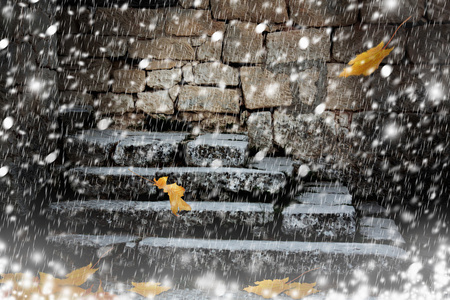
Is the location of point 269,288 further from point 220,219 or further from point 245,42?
point 245,42

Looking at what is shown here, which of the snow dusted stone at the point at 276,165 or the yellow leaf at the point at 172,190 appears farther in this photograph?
the snow dusted stone at the point at 276,165

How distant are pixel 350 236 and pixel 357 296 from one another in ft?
1.20

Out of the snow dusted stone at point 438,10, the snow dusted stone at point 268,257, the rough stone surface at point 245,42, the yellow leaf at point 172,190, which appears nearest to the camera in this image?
the snow dusted stone at point 268,257

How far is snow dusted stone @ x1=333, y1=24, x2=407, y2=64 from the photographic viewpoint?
259cm

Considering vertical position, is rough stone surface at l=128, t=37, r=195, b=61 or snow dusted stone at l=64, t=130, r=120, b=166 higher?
rough stone surface at l=128, t=37, r=195, b=61

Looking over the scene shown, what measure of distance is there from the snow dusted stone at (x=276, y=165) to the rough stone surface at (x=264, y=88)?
0.47 metres

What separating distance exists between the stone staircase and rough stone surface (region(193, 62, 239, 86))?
2.08ft

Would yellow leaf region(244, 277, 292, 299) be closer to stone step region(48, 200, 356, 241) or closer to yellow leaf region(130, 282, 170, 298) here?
stone step region(48, 200, 356, 241)

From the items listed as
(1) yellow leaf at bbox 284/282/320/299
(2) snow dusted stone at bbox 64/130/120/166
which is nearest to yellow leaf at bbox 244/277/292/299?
(1) yellow leaf at bbox 284/282/320/299

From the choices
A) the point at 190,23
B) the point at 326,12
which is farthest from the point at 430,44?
the point at 190,23

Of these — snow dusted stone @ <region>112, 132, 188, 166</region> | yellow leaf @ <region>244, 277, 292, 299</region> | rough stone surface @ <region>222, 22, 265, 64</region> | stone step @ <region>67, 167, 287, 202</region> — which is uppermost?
rough stone surface @ <region>222, 22, 265, 64</region>

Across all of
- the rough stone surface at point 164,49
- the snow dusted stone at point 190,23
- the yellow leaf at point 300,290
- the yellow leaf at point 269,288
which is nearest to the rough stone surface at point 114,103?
the rough stone surface at point 164,49

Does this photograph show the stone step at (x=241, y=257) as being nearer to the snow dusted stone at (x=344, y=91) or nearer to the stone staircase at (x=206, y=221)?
the stone staircase at (x=206, y=221)

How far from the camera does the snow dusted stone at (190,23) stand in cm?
277
